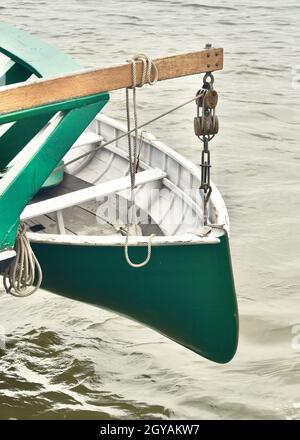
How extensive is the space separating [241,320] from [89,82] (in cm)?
304

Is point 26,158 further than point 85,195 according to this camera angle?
No

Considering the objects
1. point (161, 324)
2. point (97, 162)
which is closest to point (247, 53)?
point (97, 162)

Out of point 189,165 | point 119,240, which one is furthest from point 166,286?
point 189,165

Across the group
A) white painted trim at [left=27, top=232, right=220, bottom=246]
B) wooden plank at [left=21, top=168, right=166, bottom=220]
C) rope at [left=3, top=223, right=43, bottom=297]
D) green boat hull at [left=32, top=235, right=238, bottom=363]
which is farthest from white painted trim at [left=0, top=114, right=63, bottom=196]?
wooden plank at [left=21, top=168, right=166, bottom=220]

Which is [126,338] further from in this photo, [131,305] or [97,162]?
[97,162]

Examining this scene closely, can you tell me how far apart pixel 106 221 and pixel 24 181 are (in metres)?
2.33

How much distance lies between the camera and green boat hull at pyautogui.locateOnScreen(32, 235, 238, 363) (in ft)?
21.5

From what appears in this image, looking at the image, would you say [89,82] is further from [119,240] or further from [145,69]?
[119,240]

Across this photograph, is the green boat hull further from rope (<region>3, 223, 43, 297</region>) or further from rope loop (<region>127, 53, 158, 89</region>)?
rope loop (<region>127, 53, 158, 89</region>)

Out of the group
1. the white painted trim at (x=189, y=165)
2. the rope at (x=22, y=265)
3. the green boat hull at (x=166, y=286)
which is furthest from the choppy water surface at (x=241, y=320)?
the white painted trim at (x=189, y=165)

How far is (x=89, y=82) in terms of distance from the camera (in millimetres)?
6020

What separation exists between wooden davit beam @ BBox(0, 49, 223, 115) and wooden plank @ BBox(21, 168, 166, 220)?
1511mm

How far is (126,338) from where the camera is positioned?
7762 millimetres

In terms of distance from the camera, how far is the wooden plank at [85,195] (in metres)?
7.39
